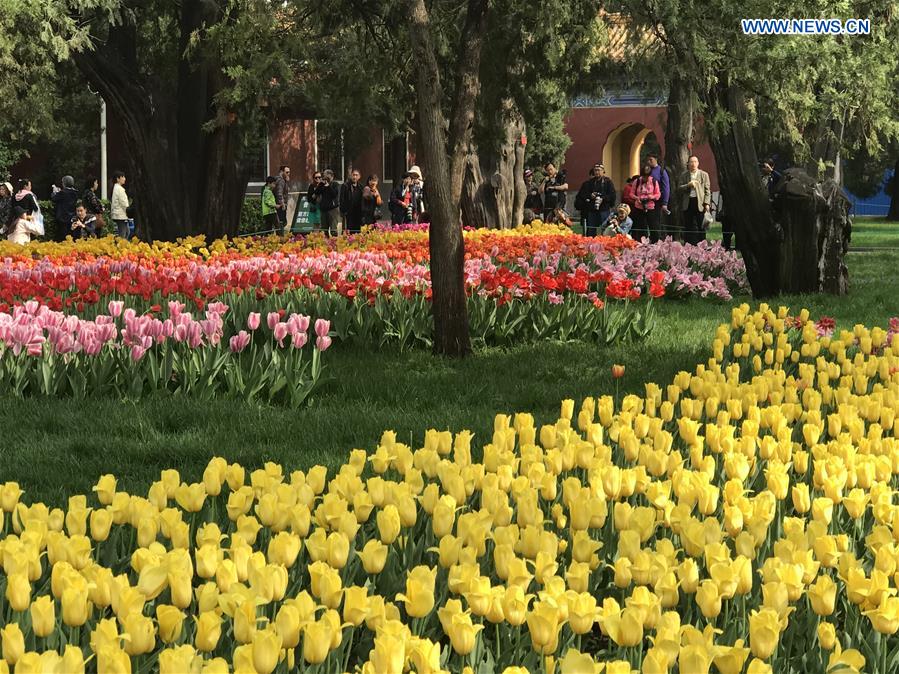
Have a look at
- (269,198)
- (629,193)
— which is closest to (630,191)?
(629,193)

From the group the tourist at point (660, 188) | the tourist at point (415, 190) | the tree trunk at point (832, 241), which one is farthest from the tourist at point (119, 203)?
the tree trunk at point (832, 241)

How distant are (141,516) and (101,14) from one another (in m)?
14.6

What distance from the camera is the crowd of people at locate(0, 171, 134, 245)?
18703 mm

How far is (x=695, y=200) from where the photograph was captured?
62.4 ft

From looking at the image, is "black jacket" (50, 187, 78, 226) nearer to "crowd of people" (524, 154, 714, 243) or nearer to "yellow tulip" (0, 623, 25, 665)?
"crowd of people" (524, 154, 714, 243)

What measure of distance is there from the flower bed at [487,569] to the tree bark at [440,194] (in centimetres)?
410

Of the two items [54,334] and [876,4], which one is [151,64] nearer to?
[876,4]

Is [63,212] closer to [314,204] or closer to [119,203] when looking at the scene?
[119,203]

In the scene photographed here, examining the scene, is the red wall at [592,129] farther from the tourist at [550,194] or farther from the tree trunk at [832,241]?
the tree trunk at [832,241]

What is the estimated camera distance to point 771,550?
11.1 ft

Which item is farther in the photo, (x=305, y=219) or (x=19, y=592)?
(x=305, y=219)

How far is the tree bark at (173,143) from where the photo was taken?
16312mm

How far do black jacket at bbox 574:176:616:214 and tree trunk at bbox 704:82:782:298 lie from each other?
7743 millimetres

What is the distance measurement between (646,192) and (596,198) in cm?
167
